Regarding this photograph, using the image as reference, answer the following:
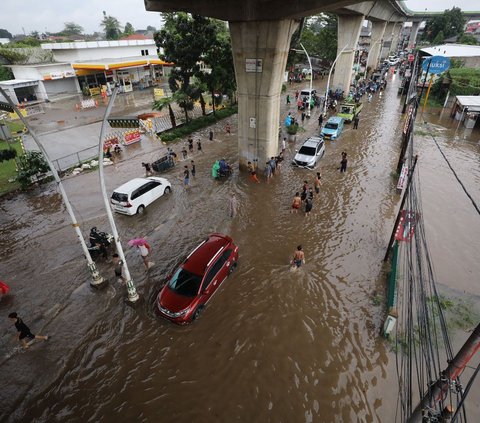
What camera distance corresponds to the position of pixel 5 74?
43344mm

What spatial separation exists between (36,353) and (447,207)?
63.4 feet

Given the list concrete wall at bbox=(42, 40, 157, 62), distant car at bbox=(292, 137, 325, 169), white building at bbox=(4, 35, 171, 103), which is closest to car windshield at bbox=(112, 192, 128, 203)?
distant car at bbox=(292, 137, 325, 169)

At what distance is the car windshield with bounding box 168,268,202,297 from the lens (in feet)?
31.3

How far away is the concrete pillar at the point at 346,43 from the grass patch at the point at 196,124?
1529 centimetres

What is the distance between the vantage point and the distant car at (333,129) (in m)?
25.5

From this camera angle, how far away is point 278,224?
14.6 m

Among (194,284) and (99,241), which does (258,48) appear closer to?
(99,241)

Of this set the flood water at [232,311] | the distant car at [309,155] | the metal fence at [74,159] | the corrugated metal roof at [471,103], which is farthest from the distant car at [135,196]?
the corrugated metal roof at [471,103]

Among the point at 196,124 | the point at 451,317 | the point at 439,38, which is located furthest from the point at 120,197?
the point at 439,38

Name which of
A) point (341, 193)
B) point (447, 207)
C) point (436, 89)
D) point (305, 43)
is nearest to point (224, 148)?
point (341, 193)

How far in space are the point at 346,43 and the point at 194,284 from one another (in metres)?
38.5

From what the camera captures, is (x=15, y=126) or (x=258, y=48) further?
(x=15, y=126)

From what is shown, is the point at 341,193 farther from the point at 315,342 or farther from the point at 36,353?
the point at 36,353

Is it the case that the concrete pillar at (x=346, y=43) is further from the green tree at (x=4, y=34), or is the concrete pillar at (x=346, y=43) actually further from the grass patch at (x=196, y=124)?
the green tree at (x=4, y=34)
